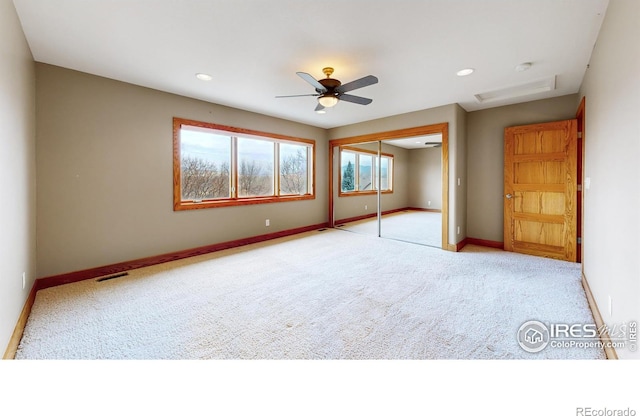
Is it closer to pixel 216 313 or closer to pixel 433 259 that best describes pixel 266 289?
pixel 216 313

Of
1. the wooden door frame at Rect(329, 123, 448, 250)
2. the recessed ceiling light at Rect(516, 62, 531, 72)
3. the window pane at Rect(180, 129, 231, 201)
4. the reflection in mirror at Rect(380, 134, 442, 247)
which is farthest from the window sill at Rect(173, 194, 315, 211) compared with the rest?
the recessed ceiling light at Rect(516, 62, 531, 72)

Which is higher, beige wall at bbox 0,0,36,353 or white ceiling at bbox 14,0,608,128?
white ceiling at bbox 14,0,608,128

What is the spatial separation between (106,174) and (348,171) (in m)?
5.29

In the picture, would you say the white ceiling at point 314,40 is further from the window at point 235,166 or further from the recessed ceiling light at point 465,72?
the window at point 235,166

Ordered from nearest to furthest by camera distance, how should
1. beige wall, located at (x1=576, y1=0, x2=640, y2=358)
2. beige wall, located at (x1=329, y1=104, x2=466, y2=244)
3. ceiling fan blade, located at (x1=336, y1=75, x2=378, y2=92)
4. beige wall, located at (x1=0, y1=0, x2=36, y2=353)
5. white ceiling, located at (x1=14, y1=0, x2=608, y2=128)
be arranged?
beige wall, located at (x1=576, y1=0, x2=640, y2=358), beige wall, located at (x1=0, y1=0, x2=36, y2=353), white ceiling, located at (x1=14, y1=0, x2=608, y2=128), ceiling fan blade, located at (x1=336, y1=75, x2=378, y2=92), beige wall, located at (x1=329, y1=104, x2=466, y2=244)

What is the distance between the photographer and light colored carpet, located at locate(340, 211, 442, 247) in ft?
17.8

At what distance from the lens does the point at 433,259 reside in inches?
159

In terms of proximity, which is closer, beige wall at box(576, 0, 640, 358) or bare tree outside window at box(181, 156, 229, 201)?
beige wall at box(576, 0, 640, 358)

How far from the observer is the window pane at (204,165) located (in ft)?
13.8

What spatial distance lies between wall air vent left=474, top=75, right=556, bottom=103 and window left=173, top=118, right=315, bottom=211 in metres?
3.35

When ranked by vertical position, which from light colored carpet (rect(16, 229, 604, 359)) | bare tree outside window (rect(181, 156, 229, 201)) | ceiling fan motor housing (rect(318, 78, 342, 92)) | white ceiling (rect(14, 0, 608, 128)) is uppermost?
white ceiling (rect(14, 0, 608, 128))

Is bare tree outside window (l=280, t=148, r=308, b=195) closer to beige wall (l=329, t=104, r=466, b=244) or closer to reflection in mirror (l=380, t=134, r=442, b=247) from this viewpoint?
beige wall (l=329, t=104, r=466, b=244)

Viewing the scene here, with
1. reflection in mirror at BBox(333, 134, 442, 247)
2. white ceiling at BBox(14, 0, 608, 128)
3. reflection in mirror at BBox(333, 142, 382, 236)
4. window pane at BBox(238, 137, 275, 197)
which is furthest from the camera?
reflection in mirror at BBox(333, 142, 382, 236)

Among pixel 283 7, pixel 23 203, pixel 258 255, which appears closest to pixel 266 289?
pixel 258 255
